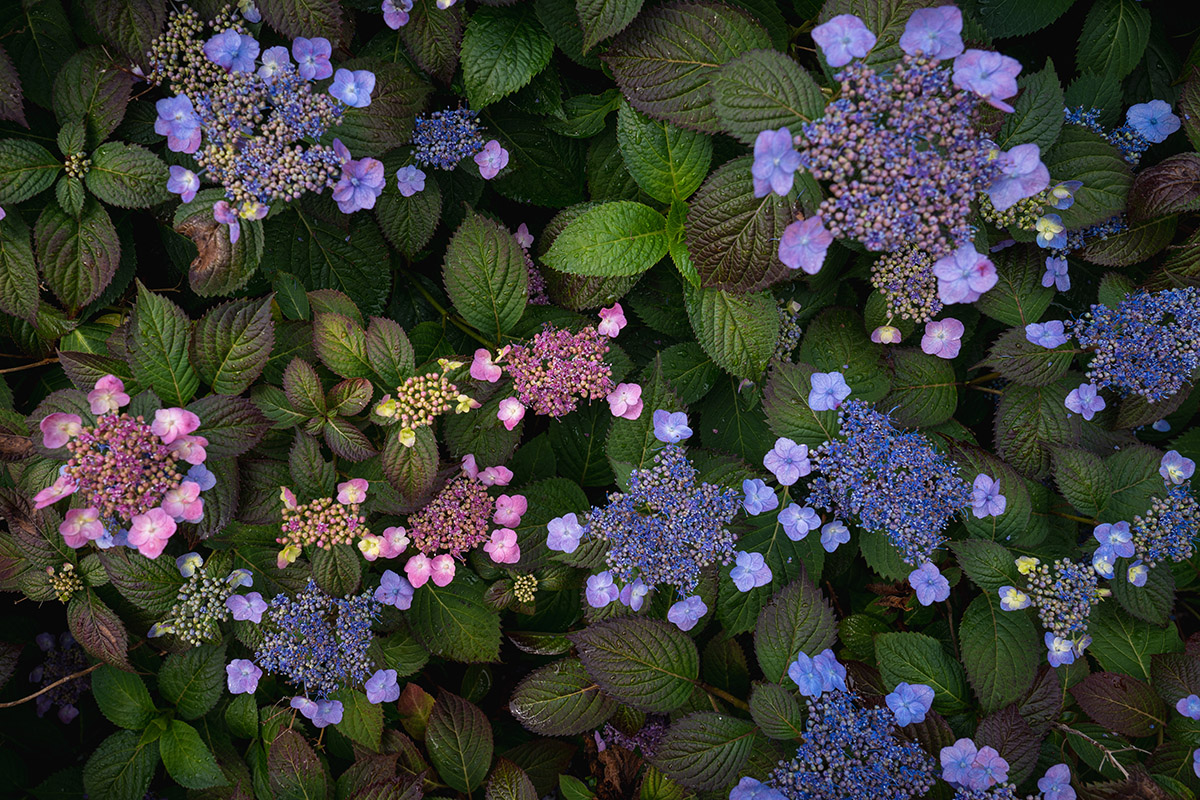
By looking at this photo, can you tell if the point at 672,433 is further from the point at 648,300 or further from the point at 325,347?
the point at 325,347

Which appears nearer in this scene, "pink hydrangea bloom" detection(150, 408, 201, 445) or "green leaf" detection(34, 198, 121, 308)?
"pink hydrangea bloom" detection(150, 408, 201, 445)

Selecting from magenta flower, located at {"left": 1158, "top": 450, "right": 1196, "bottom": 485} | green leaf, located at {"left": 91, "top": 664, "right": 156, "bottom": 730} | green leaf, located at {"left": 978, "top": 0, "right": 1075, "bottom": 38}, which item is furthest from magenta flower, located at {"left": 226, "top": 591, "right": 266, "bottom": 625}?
green leaf, located at {"left": 978, "top": 0, "right": 1075, "bottom": 38}

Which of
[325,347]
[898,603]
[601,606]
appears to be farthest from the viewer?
[898,603]

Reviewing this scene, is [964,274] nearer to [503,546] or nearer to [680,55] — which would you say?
[680,55]

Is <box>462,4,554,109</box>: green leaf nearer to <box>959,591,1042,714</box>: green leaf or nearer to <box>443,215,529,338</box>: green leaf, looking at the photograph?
<box>443,215,529,338</box>: green leaf

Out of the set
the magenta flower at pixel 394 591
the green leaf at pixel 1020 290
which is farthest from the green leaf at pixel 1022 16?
the magenta flower at pixel 394 591

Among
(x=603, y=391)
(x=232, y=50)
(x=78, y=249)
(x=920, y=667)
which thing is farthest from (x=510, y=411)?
(x=920, y=667)

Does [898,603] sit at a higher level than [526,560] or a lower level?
lower

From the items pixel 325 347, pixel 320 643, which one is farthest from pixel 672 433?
pixel 320 643
